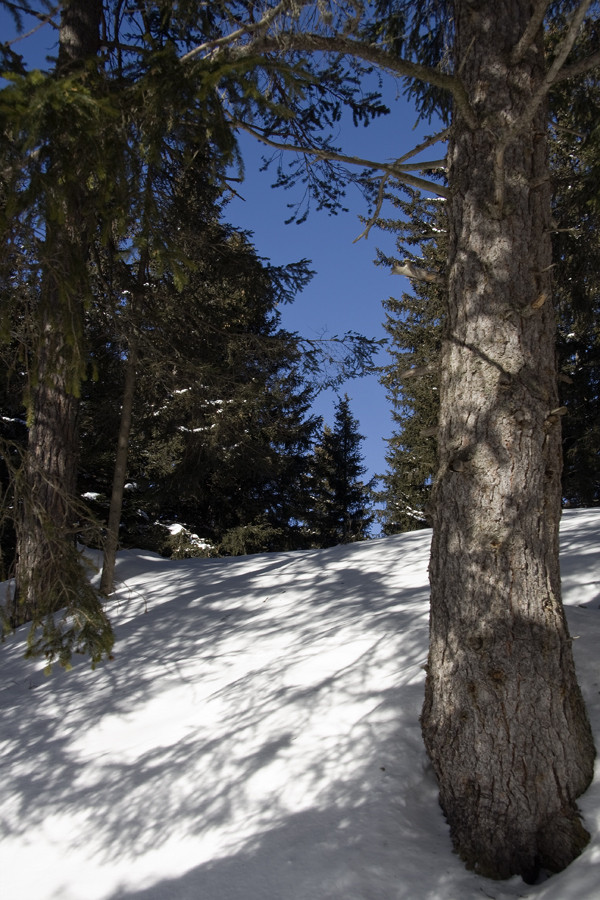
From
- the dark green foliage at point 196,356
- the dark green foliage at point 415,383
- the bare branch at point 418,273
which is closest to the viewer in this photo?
the bare branch at point 418,273

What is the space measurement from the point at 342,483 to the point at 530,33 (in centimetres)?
2205

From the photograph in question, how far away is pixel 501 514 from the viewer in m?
3.60

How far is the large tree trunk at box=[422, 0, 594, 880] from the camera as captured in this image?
11.3 ft

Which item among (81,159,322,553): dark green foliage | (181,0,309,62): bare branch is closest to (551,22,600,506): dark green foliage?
(181,0,309,62): bare branch

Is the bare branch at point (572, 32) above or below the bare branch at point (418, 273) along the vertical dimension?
above

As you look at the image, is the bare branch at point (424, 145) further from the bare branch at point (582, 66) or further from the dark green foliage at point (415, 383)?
the dark green foliage at point (415, 383)

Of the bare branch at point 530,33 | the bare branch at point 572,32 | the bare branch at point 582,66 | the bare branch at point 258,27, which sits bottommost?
the bare branch at point 572,32

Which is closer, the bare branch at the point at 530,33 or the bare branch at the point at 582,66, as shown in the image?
the bare branch at the point at 530,33

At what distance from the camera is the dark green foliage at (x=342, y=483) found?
2331 centimetres

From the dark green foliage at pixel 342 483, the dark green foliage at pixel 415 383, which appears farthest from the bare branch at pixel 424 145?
the dark green foliage at pixel 342 483

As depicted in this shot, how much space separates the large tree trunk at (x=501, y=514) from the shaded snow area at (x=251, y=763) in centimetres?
27

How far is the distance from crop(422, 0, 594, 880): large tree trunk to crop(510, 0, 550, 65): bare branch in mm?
53

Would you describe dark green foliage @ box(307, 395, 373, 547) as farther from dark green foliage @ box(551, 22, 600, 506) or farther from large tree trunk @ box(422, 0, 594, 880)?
large tree trunk @ box(422, 0, 594, 880)

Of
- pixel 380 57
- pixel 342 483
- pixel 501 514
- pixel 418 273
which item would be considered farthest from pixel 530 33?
pixel 342 483
